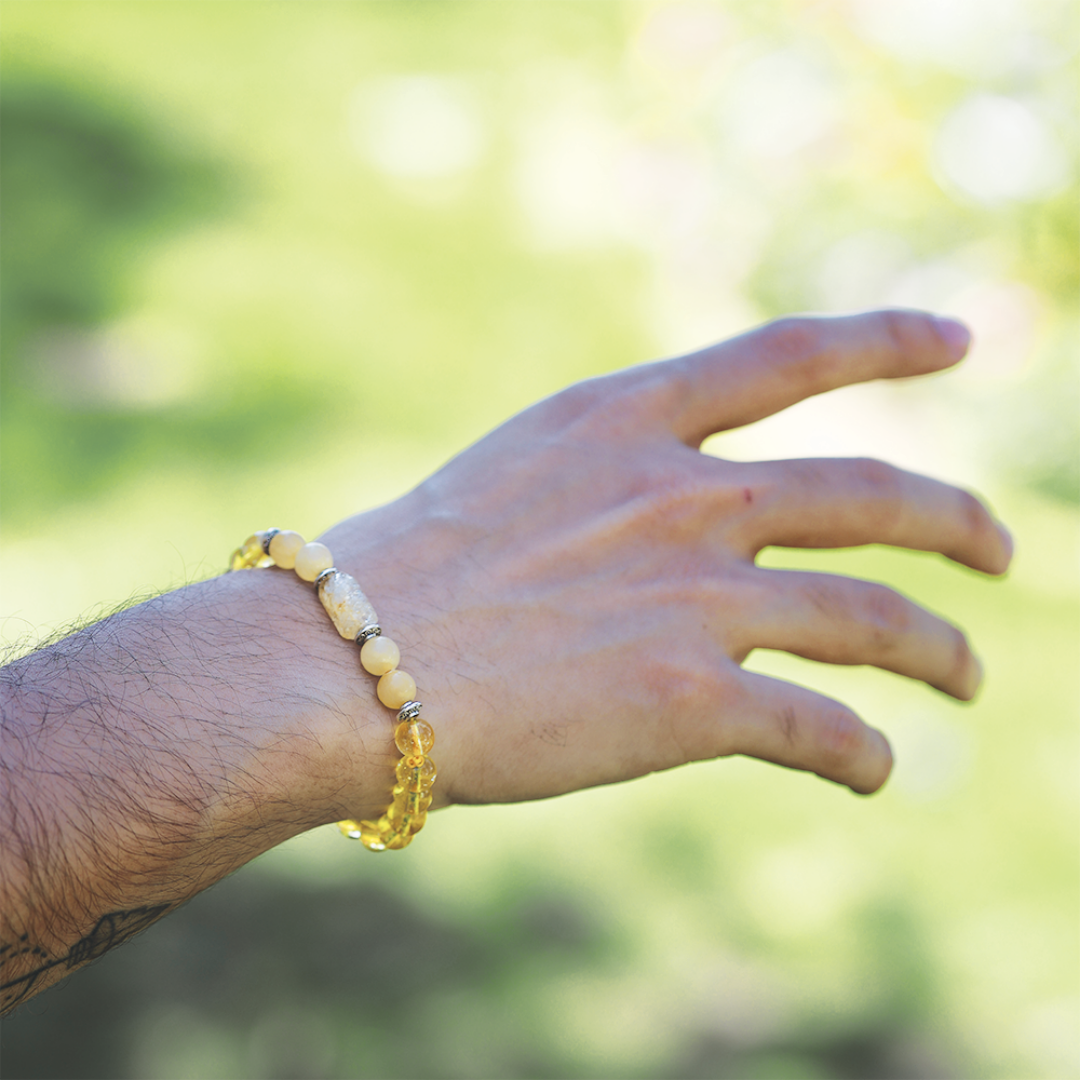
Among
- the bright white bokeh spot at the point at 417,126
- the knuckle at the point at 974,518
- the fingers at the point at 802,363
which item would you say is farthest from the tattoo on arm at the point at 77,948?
the bright white bokeh spot at the point at 417,126

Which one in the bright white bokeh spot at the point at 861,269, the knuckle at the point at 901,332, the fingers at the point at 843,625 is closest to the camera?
the fingers at the point at 843,625

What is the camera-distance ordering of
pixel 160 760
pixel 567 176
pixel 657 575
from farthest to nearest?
pixel 567 176 < pixel 657 575 < pixel 160 760

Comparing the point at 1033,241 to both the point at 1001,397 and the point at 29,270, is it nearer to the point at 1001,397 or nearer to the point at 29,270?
the point at 1001,397

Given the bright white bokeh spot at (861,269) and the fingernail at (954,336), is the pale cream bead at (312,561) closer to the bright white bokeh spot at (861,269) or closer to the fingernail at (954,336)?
the fingernail at (954,336)

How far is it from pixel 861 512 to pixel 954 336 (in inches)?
14.1

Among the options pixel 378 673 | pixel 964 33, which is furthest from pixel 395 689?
pixel 964 33

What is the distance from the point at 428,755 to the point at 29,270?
487 cm

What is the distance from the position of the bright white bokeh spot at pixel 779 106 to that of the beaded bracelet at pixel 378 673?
5.29 meters

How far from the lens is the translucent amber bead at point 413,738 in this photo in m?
1.33

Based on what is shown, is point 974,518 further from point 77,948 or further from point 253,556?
point 77,948

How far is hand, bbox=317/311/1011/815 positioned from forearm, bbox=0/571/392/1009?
143mm

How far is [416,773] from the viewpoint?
53.2 inches

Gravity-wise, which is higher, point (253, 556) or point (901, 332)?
point (253, 556)

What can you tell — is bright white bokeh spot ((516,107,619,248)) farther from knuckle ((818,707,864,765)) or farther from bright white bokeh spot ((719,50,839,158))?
knuckle ((818,707,864,765))
